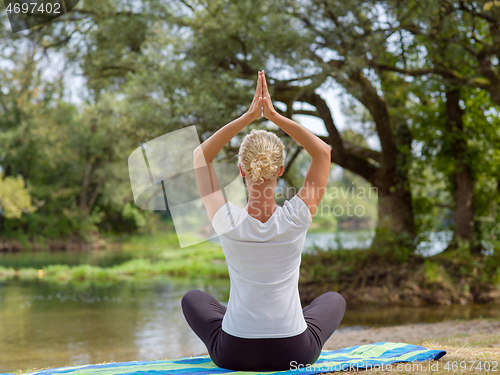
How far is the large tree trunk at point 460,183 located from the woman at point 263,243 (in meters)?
Result: 7.57

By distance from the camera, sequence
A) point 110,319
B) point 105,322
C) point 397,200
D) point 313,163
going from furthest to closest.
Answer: point 397,200 < point 110,319 < point 105,322 < point 313,163

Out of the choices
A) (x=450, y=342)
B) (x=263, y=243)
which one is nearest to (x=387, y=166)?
(x=450, y=342)

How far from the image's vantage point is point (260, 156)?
222 centimetres

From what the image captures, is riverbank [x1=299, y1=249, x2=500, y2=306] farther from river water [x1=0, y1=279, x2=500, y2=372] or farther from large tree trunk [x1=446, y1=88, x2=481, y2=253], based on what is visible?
Answer: large tree trunk [x1=446, y1=88, x2=481, y2=253]

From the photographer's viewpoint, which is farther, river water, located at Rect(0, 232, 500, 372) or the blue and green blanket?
river water, located at Rect(0, 232, 500, 372)

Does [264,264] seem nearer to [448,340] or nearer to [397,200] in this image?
[448,340]

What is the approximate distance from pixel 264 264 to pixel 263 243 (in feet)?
0.34

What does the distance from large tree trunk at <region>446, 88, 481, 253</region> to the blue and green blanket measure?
6758 millimetres

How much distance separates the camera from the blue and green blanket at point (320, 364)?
2.59 metres

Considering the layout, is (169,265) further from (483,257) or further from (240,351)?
(240,351)

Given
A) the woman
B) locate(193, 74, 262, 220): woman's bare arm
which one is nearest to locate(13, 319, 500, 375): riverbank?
the woman

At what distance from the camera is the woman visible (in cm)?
221

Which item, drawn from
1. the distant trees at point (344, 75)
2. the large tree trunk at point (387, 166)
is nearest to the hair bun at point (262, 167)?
the distant trees at point (344, 75)

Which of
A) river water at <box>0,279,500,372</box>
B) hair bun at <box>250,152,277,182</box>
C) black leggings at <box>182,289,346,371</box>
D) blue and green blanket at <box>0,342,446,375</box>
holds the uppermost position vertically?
hair bun at <box>250,152,277,182</box>
